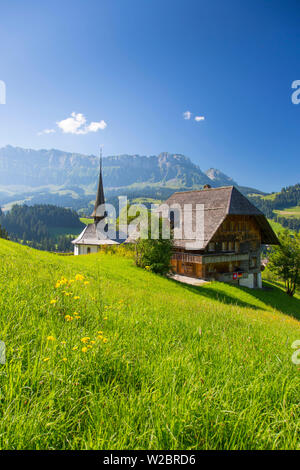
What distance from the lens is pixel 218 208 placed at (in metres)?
28.0

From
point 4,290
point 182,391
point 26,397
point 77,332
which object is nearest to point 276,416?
point 182,391

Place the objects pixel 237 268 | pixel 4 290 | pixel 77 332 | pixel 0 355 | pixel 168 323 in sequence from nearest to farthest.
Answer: pixel 0 355, pixel 77 332, pixel 4 290, pixel 168 323, pixel 237 268

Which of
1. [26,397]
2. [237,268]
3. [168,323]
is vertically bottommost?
[237,268]

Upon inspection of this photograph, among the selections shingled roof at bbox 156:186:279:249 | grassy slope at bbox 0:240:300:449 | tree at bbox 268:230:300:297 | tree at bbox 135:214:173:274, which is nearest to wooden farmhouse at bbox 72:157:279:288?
shingled roof at bbox 156:186:279:249

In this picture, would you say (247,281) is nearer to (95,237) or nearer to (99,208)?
(95,237)

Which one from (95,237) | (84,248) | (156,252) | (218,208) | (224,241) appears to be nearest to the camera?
(156,252)

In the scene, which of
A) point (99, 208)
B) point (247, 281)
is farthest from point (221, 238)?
point (99, 208)

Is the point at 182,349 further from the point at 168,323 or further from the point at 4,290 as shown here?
the point at 4,290

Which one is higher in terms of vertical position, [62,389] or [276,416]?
[62,389]

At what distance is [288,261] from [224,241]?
1265 cm

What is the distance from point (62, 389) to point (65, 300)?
7.48 feet

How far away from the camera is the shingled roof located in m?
26.5

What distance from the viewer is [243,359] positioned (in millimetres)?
2922

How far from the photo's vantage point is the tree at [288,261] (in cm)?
3462
